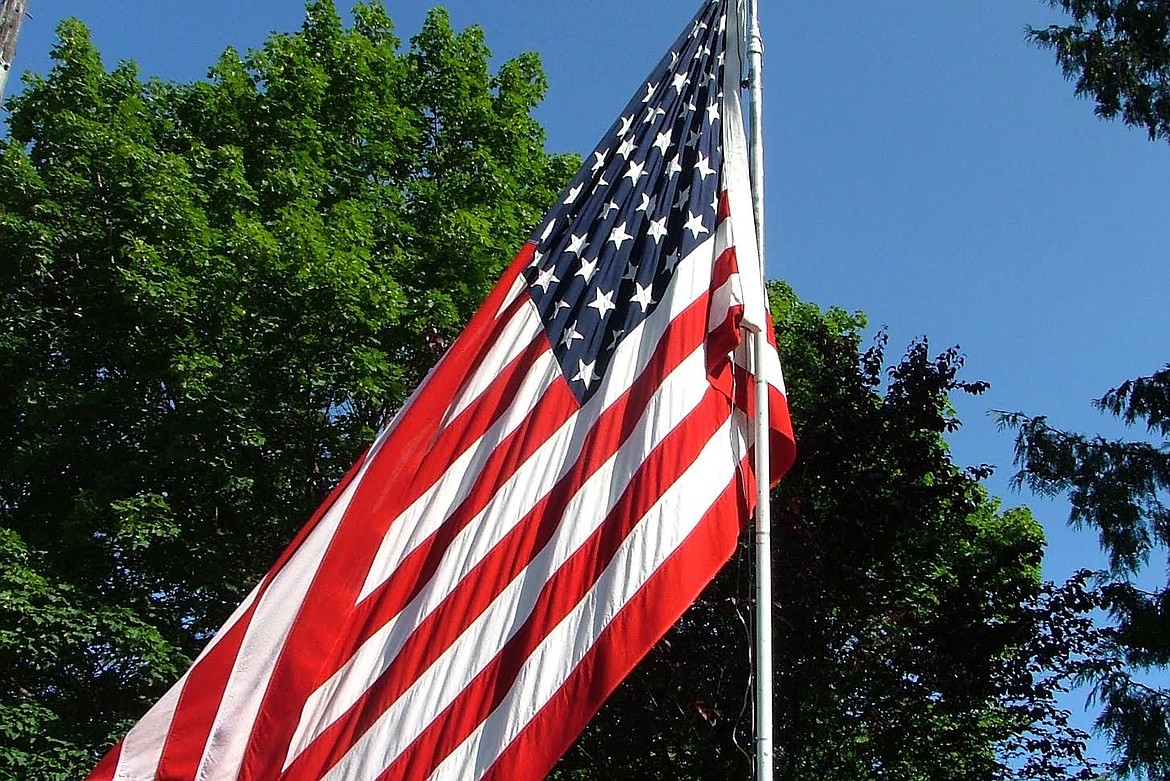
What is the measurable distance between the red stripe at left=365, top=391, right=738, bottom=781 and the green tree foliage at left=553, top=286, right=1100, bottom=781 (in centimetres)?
587

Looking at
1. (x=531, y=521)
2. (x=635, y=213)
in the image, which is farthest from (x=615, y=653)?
(x=635, y=213)

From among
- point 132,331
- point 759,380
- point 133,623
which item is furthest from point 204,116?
point 759,380

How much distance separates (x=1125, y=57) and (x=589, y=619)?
10838 millimetres

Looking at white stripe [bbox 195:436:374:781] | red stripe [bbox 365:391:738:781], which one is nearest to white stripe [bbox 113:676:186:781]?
white stripe [bbox 195:436:374:781]

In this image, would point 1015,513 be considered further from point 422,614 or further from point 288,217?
point 422,614

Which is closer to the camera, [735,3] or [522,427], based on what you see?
[522,427]

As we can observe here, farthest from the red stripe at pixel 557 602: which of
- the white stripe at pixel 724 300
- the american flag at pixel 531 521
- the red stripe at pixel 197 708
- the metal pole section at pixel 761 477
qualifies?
the red stripe at pixel 197 708

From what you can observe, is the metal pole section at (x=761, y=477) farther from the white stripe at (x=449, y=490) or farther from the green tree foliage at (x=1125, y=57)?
the green tree foliage at (x=1125, y=57)

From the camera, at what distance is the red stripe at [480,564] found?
5035 mm

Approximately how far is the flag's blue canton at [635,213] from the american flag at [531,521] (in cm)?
1

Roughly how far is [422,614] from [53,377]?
481 inches

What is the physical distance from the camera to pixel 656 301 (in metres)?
5.70

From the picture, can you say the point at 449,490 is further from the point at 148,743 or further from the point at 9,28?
the point at 9,28

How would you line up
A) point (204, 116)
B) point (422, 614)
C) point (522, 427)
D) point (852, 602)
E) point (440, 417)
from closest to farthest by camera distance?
point (422, 614) → point (522, 427) → point (440, 417) → point (852, 602) → point (204, 116)
